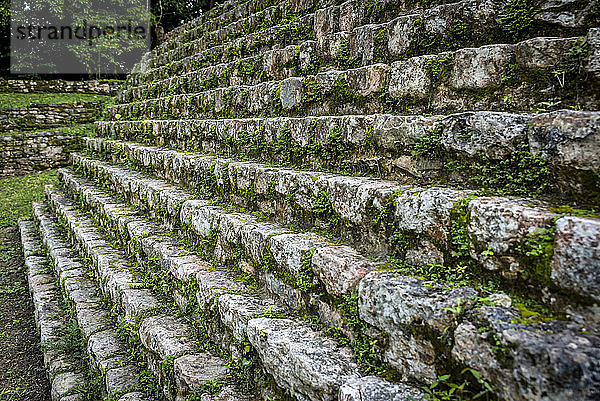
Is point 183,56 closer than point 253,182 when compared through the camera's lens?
No

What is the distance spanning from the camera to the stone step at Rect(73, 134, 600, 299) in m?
1.07

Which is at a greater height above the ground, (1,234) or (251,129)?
(251,129)

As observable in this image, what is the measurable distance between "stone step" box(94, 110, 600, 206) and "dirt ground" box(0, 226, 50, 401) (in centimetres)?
236

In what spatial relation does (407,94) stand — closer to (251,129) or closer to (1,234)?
(251,129)

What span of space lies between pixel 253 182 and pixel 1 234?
18.8 feet

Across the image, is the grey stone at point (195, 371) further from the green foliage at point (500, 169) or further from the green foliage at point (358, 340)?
the green foliage at point (500, 169)

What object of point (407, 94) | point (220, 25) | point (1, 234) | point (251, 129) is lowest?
point (1, 234)

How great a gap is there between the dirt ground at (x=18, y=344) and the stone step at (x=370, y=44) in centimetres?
300

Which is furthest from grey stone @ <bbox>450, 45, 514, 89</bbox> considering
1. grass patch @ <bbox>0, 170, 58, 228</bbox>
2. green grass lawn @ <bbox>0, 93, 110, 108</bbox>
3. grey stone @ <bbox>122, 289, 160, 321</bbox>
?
green grass lawn @ <bbox>0, 93, 110, 108</bbox>

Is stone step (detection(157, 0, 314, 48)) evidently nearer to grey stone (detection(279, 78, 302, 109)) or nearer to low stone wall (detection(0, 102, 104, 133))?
grey stone (detection(279, 78, 302, 109))

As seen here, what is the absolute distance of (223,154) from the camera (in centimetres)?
338

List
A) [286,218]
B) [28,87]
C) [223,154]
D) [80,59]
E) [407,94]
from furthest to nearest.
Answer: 1. [80,59]
2. [28,87]
3. [223,154]
4. [286,218]
5. [407,94]

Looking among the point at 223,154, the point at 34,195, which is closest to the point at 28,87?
the point at 34,195

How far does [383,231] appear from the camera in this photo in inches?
66.9
